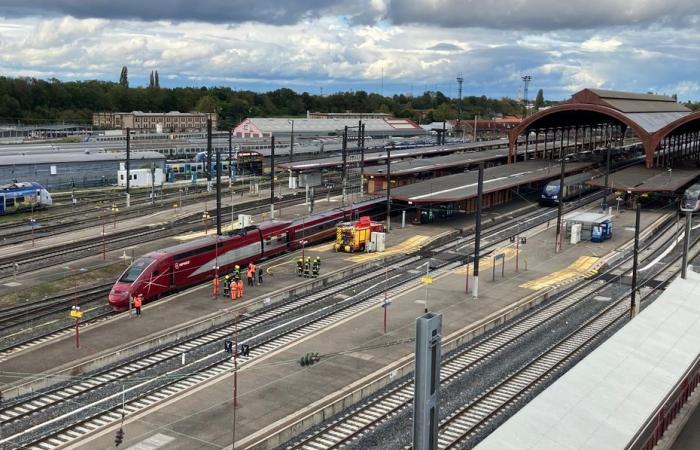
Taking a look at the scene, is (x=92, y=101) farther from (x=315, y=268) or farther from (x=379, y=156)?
(x=315, y=268)

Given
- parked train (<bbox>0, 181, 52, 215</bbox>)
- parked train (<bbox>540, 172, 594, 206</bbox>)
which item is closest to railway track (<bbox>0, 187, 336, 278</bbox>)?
parked train (<bbox>0, 181, 52, 215</bbox>)

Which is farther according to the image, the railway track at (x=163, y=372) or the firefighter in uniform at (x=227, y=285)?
the firefighter in uniform at (x=227, y=285)

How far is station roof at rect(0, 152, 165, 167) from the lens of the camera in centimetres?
7212

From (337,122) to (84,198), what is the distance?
82951 mm

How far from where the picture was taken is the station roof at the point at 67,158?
237 ft

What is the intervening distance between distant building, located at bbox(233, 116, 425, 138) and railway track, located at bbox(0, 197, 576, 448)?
83.6 metres

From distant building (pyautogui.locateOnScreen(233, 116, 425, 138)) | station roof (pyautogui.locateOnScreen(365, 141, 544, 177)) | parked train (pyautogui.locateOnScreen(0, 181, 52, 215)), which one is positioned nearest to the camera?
parked train (pyautogui.locateOnScreen(0, 181, 52, 215))

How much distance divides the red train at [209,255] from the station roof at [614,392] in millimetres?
20494

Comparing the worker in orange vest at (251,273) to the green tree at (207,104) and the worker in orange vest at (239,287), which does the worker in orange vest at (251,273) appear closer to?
the worker in orange vest at (239,287)

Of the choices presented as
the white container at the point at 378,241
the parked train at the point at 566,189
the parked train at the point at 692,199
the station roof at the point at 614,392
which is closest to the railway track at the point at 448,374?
the station roof at the point at 614,392

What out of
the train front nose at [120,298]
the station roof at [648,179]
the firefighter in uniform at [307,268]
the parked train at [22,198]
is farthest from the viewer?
the station roof at [648,179]

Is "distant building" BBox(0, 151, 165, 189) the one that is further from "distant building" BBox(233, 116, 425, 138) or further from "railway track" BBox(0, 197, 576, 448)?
"railway track" BBox(0, 197, 576, 448)

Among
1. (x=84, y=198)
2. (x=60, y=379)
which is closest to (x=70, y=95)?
(x=84, y=198)

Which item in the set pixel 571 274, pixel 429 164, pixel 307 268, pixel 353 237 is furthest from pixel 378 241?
pixel 429 164
